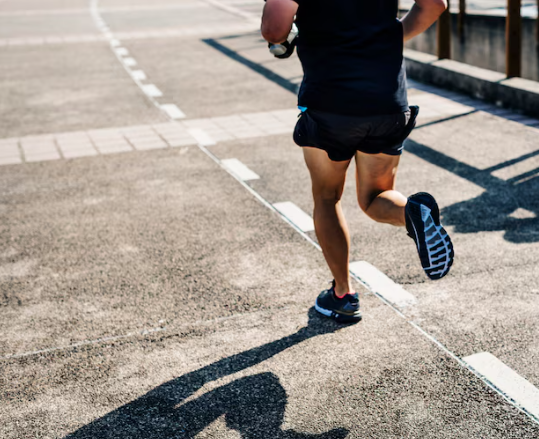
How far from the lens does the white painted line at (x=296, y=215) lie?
5.04m

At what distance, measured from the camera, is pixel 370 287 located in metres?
4.07

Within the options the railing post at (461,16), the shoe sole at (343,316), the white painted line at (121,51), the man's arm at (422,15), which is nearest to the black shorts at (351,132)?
the man's arm at (422,15)

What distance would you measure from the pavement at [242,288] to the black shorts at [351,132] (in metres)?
0.87

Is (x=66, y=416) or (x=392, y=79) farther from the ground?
(x=392, y=79)

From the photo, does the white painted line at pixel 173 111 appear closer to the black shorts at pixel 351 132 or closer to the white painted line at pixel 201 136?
the white painted line at pixel 201 136

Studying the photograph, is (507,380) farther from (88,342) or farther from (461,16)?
(461,16)

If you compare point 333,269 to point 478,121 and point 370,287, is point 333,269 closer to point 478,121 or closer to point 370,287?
point 370,287

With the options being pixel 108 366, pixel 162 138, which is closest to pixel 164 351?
pixel 108 366

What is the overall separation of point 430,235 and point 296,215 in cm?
208

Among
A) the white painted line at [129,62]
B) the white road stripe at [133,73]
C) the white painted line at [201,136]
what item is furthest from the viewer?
the white painted line at [129,62]

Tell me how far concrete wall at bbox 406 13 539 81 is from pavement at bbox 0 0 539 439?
824 centimetres

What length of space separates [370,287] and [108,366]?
1462 mm

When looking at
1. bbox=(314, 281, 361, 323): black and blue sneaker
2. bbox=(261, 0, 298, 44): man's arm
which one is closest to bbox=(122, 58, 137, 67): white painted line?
bbox=(314, 281, 361, 323): black and blue sneaker

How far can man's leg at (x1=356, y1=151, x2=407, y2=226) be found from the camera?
3.42 m
